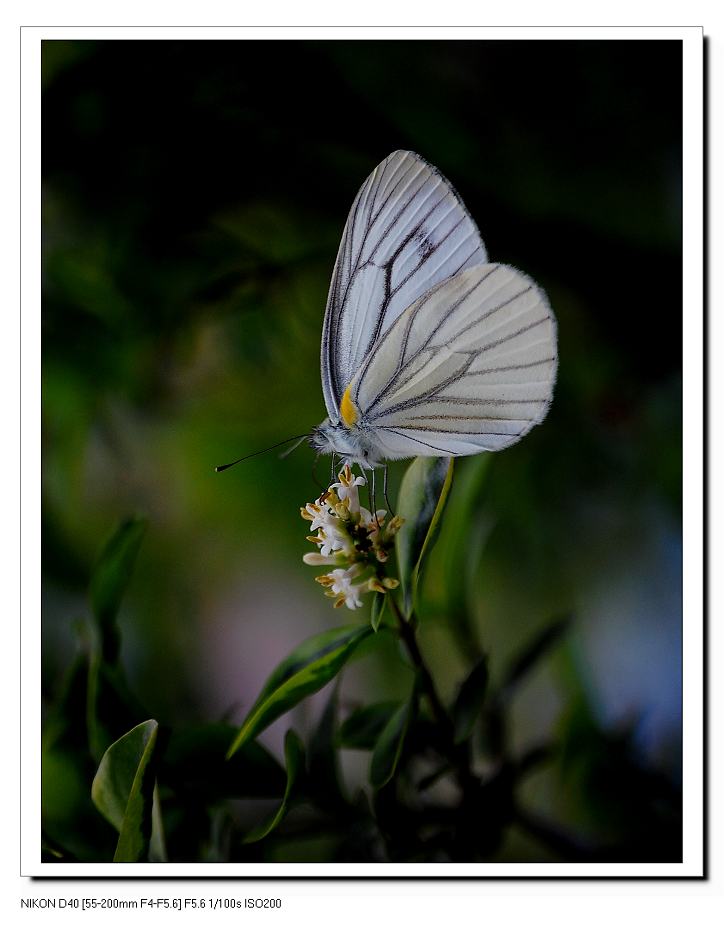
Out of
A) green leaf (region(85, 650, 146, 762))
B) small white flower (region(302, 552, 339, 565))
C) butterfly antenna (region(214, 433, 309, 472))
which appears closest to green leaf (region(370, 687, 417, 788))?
small white flower (region(302, 552, 339, 565))

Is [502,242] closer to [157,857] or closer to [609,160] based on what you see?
[609,160]

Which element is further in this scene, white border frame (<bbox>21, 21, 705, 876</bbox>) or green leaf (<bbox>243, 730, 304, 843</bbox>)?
white border frame (<bbox>21, 21, 705, 876</bbox>)

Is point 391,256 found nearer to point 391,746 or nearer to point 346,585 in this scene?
point 346,585

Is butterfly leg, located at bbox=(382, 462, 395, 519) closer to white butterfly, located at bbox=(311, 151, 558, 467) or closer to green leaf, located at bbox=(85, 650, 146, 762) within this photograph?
white butterfly, located at bbox=(311, 151, 558, 467)

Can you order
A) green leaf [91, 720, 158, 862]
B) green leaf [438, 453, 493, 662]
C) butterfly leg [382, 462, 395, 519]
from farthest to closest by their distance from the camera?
green leaf [438, 453, 493, 662]
butterfly leg [382, 462, 395, 519]
green leaf [91, 720, 158, 862]

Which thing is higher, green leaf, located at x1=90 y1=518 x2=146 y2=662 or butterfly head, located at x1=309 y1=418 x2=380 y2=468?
butterfly head, located at x1=309 y1=418 x2=380 y2=468
